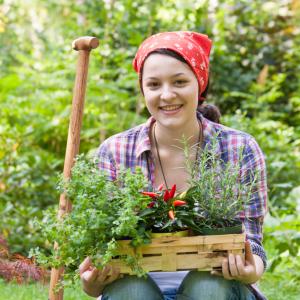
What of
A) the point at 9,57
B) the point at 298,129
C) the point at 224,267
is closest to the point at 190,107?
the point at 224,267

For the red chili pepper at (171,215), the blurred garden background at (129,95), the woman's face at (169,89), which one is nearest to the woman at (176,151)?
the woman's face at (169,89)

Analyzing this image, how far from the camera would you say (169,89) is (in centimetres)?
251

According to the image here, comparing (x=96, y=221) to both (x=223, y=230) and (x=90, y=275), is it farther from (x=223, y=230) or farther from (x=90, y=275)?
(x=223, y=230)

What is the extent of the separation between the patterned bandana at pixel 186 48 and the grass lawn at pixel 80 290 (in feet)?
3.58

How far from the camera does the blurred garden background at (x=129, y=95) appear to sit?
14.6 ft

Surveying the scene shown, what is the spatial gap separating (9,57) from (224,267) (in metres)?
6.63

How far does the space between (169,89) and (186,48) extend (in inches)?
6.4

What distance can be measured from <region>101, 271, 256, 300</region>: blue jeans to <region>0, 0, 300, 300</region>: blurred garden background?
3.62 ft

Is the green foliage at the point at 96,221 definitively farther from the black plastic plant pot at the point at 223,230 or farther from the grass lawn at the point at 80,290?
the grass lawn at the point at 80,290

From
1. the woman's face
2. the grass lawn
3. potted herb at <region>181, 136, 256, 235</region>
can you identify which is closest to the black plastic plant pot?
potted herb at <region>181, 136, 256, 235</region>

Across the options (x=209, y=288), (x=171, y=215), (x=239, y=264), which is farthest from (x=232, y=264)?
(x=171, y=215)

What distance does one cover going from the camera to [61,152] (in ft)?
20.0

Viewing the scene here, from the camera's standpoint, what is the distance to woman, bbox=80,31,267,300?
7.34ft

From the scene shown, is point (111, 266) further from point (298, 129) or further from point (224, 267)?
point (298, 129)
